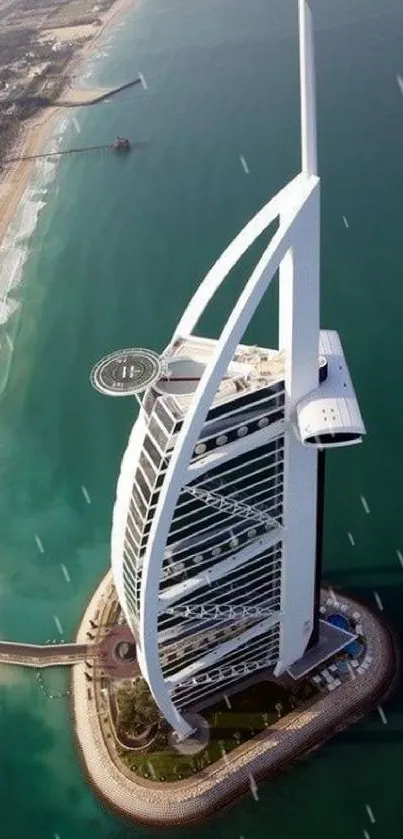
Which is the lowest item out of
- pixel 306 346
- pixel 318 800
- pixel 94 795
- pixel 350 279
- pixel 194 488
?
pixel 318 800

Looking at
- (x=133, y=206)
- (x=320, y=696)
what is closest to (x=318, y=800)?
(x=320, y=696)

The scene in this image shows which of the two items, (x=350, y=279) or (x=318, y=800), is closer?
(x=318, y=800)

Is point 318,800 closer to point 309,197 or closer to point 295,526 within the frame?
point 295,526

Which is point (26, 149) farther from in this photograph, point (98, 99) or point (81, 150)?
point (98, 99)

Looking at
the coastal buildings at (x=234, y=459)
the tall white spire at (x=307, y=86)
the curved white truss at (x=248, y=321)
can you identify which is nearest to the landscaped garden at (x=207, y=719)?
the coastal buildings at (x=234, y=459)

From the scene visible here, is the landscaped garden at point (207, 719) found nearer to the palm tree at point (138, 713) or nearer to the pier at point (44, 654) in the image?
the palm tree at point (138, 713)
